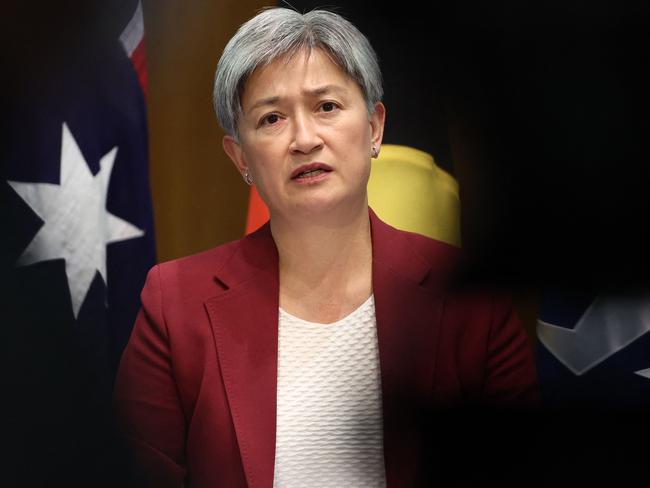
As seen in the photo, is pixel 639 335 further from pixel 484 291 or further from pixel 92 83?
pixel 92 83

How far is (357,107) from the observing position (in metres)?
1.06

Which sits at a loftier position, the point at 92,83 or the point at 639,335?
the point at 92,83

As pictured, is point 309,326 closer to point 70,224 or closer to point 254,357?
point 254,357

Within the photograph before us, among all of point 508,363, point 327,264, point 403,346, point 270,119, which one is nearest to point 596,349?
point 508,363

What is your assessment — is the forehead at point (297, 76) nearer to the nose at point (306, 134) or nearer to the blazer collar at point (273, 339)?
the nose at point (306, 134)

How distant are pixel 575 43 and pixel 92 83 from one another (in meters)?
0.54

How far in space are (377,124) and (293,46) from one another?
15cm

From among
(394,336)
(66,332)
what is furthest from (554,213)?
(66,332)

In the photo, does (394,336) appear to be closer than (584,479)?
No

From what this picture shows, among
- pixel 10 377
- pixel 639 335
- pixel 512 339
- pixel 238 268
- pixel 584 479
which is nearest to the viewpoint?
pixel 10 377

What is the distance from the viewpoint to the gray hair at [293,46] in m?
1.03

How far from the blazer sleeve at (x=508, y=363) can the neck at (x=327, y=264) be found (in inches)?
7.1

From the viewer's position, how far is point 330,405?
1.04 metres

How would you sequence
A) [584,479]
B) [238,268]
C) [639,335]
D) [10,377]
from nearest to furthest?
[10,377], [584,479], [639,335], [238,268]
